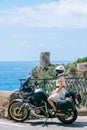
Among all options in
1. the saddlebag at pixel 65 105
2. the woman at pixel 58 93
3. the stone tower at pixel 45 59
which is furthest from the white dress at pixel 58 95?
the stone tower at pixel 45 59

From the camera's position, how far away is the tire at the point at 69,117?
11.7m

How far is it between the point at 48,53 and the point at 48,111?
46.3m

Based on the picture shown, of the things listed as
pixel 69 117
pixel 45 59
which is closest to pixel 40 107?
pixel 69 117

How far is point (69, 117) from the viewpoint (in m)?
11.8

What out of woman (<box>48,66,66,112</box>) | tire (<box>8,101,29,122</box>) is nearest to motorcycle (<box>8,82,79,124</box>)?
tire (<box>8,101,29,122</box>)

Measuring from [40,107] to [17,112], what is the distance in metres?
0.65

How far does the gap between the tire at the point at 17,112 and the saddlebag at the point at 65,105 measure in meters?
0.91

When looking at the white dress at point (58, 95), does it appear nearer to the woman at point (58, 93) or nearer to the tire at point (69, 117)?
the woman at point (58, 93)

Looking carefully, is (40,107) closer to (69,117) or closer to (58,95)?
(58,95)

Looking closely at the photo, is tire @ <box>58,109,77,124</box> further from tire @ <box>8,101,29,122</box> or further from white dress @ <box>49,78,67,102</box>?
tire @ <box>8,101,29,122</box>

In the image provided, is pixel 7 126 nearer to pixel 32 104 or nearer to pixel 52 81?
pixel 32 104

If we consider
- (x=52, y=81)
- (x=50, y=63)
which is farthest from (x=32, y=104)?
(x=50, y=63)

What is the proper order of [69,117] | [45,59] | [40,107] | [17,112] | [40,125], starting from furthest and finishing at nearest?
[45,59] < [17,112] < [40,107] < [69,117] < [40,125]

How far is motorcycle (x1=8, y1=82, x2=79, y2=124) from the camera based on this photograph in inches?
463
